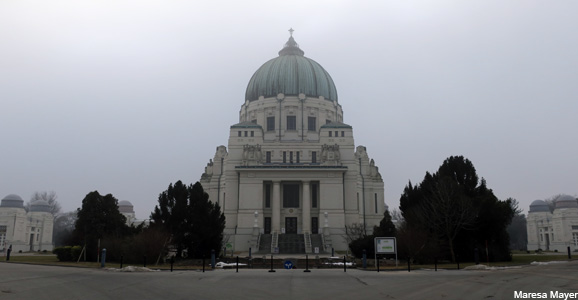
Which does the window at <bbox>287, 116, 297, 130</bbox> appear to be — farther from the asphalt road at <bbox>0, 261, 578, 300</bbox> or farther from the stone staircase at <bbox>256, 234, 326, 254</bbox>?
the asphalt road at <bbox>0, 261, 578, 300</bbox>

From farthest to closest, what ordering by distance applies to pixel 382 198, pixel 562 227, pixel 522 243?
pixel 522 243 < pixel 562 227 < pixel 382 198

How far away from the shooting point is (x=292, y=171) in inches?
2625

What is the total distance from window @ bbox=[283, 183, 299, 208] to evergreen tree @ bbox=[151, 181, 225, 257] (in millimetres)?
23092

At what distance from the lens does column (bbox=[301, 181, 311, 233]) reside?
64.5 m

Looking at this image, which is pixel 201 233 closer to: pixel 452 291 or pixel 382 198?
pixel 452 291

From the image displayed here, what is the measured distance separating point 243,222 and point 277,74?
2702 centimetres

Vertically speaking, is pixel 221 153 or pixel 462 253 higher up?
pixel 221 153

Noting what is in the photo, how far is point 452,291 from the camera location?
16.9 metres

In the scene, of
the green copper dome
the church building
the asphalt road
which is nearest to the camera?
the asphalt road

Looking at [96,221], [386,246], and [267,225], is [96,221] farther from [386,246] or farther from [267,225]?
[267,225]

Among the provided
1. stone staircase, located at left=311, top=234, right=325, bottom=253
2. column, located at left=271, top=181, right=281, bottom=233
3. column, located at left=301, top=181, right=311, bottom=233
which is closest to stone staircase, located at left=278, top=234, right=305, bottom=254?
stone staircase, located at left=311, top=234, right=325, bottom=253

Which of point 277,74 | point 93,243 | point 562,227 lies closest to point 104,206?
point 93,243

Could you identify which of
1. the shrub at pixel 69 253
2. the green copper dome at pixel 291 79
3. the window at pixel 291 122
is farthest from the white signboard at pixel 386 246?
the green copper dome at pixel 291 79

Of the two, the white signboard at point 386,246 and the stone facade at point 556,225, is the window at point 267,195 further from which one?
the stone facade at point 556,225
